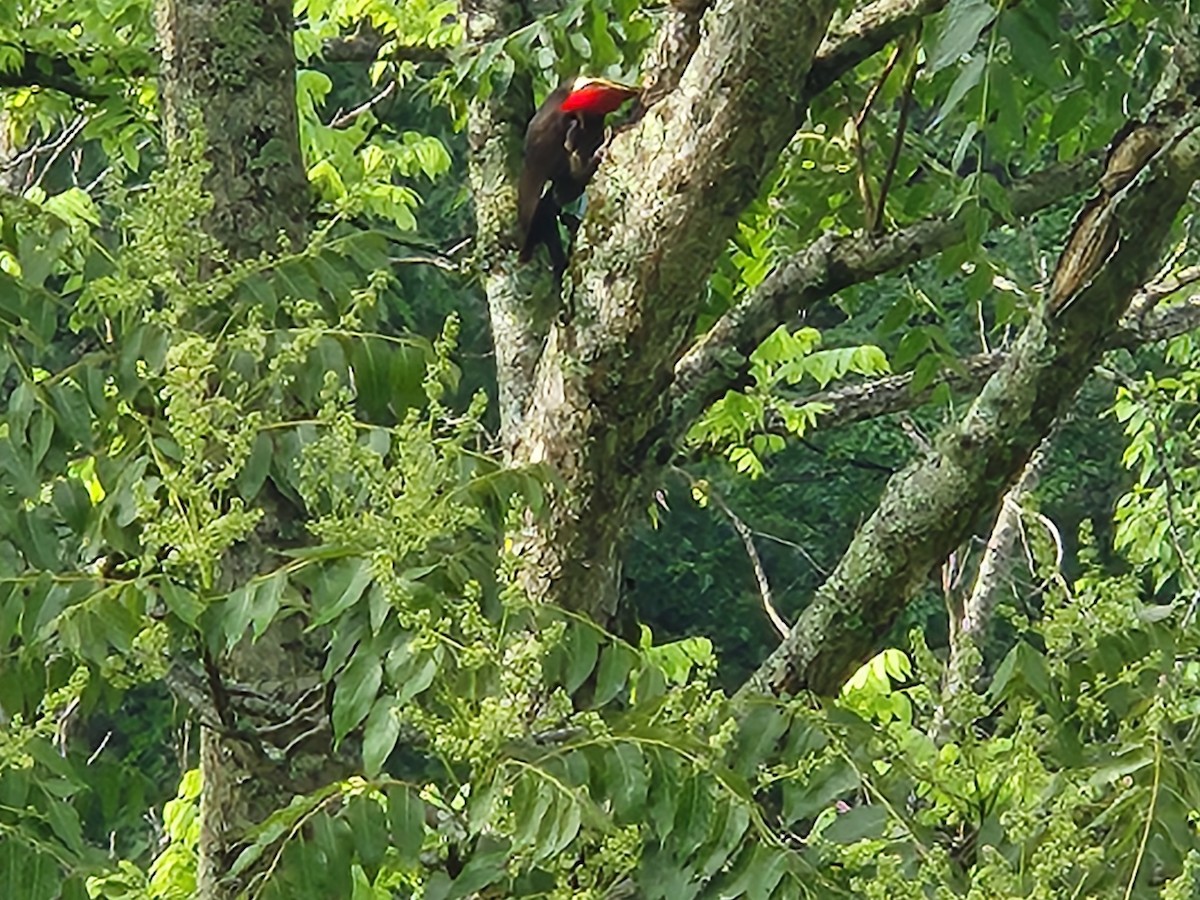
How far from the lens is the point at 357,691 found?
112 cm

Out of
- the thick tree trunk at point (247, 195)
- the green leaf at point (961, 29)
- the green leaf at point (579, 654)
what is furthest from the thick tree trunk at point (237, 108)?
the green leaf at point (961, 29)

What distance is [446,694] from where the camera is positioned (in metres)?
1.09

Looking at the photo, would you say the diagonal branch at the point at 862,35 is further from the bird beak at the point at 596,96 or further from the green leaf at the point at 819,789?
the green leaf at the point at 819,789

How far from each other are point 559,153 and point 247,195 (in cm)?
44

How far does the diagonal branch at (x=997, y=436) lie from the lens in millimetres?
1618

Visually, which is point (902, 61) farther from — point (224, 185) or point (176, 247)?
point (176, 247)

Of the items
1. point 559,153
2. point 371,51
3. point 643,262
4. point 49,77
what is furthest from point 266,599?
point 371,51

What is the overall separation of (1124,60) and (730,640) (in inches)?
331

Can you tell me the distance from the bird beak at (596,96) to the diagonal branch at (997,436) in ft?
1.64

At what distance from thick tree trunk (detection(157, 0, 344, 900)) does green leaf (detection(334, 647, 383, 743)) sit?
33 centimetres

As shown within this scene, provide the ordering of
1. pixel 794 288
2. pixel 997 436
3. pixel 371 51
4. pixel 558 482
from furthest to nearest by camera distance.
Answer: pixel 371 51
pixel 794 288
pixel 997 436
pixel 558 482

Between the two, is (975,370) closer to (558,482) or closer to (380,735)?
(558,482)

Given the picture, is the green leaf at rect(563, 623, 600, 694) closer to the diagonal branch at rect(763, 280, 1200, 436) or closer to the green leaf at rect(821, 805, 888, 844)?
the green leaf at rect(821, 805, 888, 844)

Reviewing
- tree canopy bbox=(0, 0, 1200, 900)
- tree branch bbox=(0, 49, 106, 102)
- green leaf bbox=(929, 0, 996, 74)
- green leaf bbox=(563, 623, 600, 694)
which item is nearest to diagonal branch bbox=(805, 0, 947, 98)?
tree canopy bbox=(0, 0, 1200, 900)
